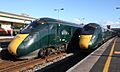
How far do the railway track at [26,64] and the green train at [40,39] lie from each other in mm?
505

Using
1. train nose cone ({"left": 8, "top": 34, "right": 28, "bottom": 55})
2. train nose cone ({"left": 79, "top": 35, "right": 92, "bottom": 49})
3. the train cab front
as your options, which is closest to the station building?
the train cab front

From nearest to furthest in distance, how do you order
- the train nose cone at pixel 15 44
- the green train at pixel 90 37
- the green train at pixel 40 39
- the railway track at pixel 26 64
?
the railway track at pixel 26 64 < the train nose cone at pixel 15 44 < the green train at pixel 40 39 < the green train at pixel 90 37

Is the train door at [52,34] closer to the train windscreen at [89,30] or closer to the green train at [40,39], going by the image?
the green train at [40,39]

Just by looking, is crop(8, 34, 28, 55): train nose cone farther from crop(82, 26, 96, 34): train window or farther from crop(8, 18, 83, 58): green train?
crop(82, 26, 96, 34): train window

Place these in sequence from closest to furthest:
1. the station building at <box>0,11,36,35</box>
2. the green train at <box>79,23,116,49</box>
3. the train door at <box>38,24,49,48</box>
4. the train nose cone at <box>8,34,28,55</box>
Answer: the train nose cone at <box>8,34,28,55</box>
the train door at <box>38,24,49,48</box>
the green train at <box>79,23,116,49</box>
the station building at <box>0,11,36,35</box>

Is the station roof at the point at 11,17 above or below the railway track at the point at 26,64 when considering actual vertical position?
above

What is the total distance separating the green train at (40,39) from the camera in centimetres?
1741

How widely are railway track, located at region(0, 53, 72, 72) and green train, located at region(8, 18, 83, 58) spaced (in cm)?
51

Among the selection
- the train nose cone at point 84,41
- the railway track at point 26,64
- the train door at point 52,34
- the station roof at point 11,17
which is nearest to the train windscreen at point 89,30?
the train nose cone at point 84,41

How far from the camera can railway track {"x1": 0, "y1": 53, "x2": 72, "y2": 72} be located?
50.7 ft

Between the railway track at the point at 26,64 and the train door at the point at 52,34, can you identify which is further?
the train door at the point at 52,34

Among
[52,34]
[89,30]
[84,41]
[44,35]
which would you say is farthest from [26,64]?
[89,30]

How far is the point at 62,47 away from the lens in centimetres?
2275

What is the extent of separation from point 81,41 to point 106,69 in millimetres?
9744
